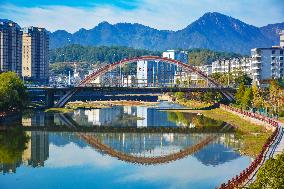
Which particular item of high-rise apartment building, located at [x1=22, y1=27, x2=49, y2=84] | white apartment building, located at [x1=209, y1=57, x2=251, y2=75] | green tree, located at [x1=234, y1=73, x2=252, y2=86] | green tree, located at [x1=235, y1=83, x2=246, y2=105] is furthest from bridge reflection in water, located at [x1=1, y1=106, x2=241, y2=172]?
high-rise apartment building, located at [x1=22, y1=27, x2=49, y2=84]

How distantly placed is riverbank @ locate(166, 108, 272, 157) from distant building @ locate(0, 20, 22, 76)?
188ft

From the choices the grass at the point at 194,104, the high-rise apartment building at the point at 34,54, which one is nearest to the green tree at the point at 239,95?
the grass at the point at 194,104

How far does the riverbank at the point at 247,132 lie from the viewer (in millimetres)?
40088

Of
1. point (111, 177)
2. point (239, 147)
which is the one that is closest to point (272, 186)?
point (111, 177)

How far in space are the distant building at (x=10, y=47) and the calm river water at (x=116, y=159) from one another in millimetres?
58899

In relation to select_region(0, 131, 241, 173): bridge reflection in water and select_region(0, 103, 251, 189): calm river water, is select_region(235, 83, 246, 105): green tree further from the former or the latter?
select_region(0, 131, 241, 173): bridge reflection in water

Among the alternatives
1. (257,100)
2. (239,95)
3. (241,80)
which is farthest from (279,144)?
(241,80)

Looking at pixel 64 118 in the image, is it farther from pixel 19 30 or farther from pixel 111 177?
pixel 19 30

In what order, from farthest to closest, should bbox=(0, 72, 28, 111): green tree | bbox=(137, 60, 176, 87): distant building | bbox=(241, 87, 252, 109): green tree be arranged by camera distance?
1. bbox=(137, 60, 176, 87): distant building
2. bbox=(241, 87, 252, 109): green tree
3. bbox=(0, 72, 28, 111): green tree

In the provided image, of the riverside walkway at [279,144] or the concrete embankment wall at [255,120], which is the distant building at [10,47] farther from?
the riverside walkway at [279,144]

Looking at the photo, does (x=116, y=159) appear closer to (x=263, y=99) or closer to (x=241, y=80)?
(x=263, y=99)

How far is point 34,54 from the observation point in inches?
5167

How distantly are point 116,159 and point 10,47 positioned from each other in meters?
86.1

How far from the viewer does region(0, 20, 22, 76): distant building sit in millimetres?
114500
